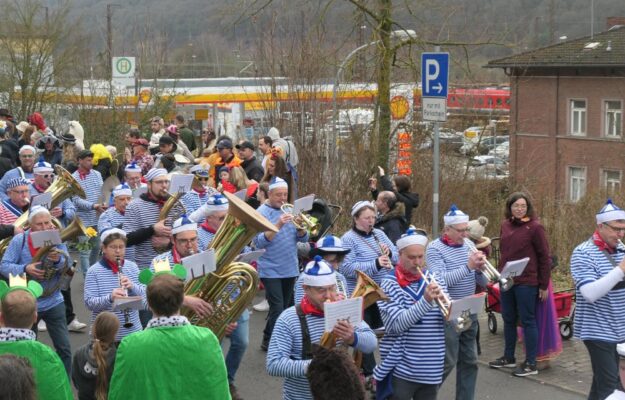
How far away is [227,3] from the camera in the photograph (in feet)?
60.8

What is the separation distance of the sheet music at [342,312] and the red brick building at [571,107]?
43199 mm

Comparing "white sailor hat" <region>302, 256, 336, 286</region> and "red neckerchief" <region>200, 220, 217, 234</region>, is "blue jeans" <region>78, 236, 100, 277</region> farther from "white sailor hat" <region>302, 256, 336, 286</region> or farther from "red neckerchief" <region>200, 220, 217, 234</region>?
"white sailor hat" <region>302, 256, 336, 286</region>

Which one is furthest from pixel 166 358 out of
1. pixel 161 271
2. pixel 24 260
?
pixel 24 260

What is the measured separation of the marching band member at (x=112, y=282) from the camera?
752cm

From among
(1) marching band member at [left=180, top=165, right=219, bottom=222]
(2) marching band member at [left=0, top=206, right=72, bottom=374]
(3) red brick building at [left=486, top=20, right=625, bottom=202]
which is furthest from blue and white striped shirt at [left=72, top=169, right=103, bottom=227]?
(3) red brick building at [left=486, top=20, right=625, bottom=202]

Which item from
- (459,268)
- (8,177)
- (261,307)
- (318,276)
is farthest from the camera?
(261,307)

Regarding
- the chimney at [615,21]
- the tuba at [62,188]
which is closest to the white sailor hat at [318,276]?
the tuba at [62,188]

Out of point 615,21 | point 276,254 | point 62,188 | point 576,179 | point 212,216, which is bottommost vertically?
point 576,179

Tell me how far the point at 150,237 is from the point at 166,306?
4.10 metres

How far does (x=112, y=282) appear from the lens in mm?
7633

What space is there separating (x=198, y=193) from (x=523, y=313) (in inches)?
150

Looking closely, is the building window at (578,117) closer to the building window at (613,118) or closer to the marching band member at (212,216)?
the building window at (613,118)

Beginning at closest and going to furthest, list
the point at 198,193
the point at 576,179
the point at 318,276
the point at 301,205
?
the point at 318,276 < the point at 301,205 < the point at 198,193 < the point at 576,179

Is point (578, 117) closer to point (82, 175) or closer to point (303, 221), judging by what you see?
point (82, 175)
